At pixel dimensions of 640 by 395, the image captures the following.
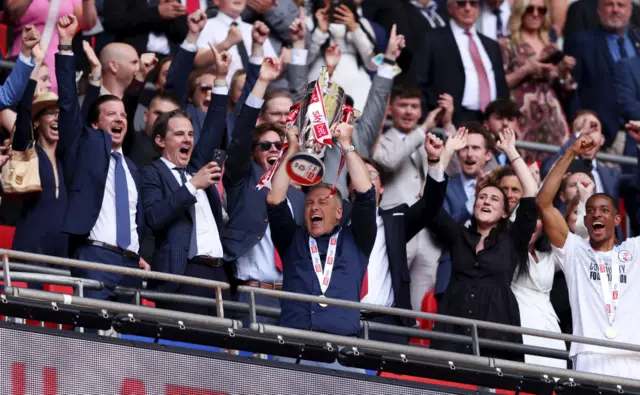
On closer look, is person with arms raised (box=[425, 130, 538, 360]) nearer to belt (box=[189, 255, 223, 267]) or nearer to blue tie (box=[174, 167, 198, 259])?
belt (box=[189, 255, 223, 267])

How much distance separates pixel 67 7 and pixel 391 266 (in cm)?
335

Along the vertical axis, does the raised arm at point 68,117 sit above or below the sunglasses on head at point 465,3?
below

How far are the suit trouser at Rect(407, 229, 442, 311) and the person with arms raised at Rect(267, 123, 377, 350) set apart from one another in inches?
59.3

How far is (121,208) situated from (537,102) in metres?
5.14

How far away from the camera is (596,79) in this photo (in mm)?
15172

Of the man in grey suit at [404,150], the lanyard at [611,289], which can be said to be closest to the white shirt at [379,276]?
the man in grey suit at [404,150]

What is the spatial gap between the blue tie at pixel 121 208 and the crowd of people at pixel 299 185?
0.01m

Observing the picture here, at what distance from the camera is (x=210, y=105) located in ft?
37.7

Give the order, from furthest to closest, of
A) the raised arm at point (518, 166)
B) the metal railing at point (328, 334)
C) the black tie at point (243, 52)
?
the black tie at point (243, 52) → the raised arm at point (518, 166) → the metal railing at point (328, 334)

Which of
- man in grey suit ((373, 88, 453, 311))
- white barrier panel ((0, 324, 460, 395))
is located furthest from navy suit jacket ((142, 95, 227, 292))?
man in grey suit ((373, 88, 453, 311))

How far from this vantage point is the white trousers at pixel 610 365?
34.9 ft

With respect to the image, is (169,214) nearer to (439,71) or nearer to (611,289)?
(611,289)

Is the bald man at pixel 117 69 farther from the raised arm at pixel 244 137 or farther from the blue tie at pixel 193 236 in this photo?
the blue tie at pixel 193 236

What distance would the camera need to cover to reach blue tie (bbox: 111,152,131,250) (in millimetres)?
10633
